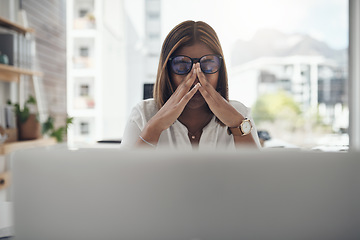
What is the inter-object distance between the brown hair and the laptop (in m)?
0.80

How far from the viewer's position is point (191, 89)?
3.87 ft

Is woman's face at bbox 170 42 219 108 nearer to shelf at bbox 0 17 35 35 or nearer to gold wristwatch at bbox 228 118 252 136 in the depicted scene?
gold wristwatch at bbox 228 118 252 136

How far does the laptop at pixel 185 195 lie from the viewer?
48 centimetres

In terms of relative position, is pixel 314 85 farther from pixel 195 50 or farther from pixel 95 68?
pixel 195 50

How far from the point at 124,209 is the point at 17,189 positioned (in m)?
0.17

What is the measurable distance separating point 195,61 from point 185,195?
2.65ft

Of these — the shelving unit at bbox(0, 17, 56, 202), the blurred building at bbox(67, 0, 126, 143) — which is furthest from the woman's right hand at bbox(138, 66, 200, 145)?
the blurred building at bbox(67, 0, 126, 143)

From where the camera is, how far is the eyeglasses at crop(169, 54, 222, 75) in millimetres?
1223

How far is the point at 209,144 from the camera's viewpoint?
1269mm

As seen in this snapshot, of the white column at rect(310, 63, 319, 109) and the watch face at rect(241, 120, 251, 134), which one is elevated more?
the white column at rect(310, 63, 319, 109)

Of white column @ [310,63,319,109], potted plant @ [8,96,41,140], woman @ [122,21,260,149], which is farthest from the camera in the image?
white column @ [310,63,319,109]

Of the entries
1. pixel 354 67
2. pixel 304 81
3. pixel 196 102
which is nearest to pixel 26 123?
pixel 196 102

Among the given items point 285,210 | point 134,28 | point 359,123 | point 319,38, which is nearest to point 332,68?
point 319,38

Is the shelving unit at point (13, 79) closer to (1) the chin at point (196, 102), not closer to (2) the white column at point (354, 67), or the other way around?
(1) the chin at point (196, 102)
